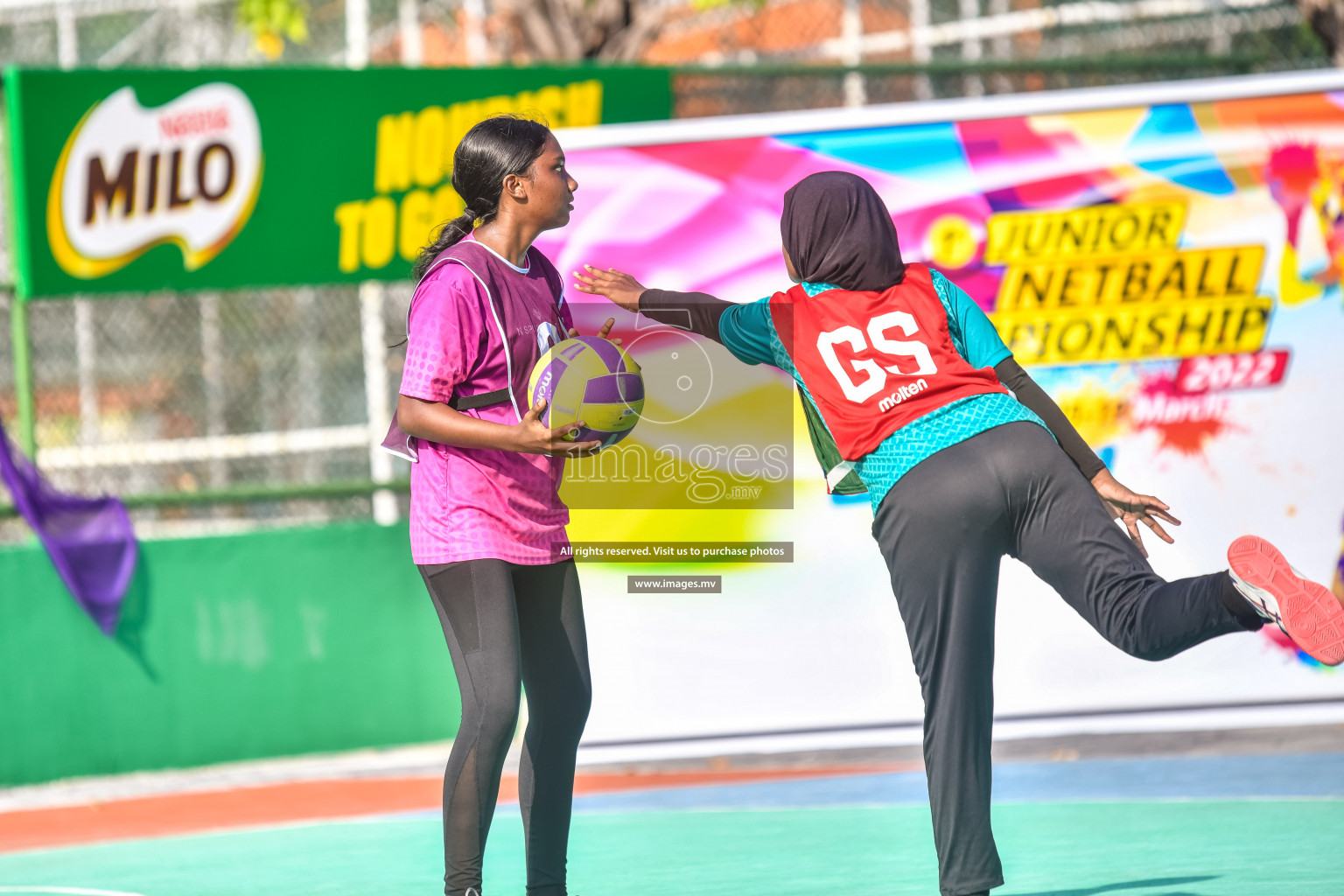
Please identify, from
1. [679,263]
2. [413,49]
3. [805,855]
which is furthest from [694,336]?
[413,49]

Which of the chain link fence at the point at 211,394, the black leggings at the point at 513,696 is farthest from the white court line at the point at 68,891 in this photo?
the chain link fence at the point at 211,394

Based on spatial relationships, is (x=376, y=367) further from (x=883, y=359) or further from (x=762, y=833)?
(x=883, y=359)

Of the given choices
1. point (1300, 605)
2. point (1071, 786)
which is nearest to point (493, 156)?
point (1300, 605)

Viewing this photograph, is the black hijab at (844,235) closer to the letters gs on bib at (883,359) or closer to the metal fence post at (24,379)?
the letters gs on bib at (883,359)

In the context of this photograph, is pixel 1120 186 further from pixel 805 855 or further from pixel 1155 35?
pixel 1155 35

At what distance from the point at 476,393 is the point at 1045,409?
1.46 meters

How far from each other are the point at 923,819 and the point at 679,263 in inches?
93.9

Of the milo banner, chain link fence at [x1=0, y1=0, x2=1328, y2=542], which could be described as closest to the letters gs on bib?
the milo banner

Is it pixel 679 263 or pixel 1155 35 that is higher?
pixel 1155 35

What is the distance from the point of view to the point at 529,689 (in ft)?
13.8

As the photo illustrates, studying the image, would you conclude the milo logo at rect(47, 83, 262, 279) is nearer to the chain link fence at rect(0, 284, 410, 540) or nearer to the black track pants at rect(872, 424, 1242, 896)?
the chain link fence at rect(0, 284, 410, 540)

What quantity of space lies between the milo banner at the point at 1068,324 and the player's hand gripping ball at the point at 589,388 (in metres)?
2.00

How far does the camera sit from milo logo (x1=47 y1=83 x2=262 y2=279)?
7.86 meters

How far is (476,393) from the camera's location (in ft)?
13.2
